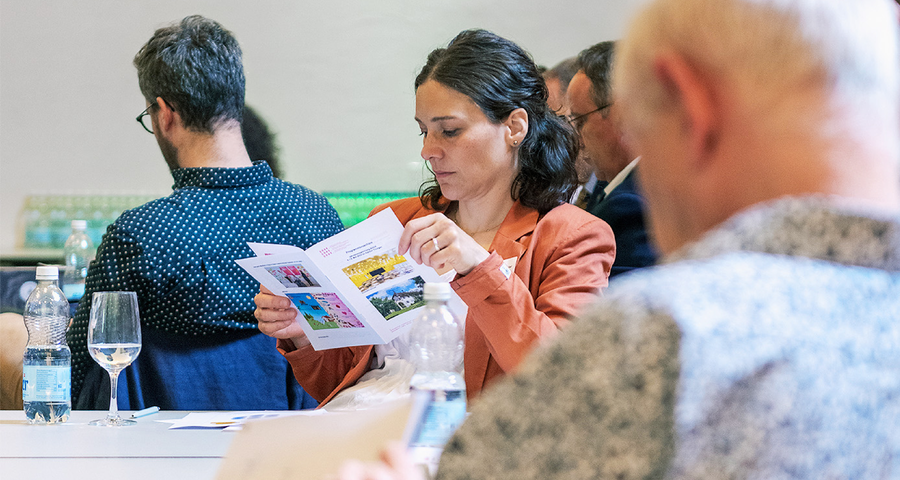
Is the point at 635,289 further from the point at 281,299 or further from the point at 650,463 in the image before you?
the point at 281,299

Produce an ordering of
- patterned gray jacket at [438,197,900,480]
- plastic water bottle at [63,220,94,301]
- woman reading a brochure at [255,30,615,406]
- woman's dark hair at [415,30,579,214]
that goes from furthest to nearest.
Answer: plastic water bottle at [63,220,94,301] → woman's dark hair at [415,30,579,214] → woman reading a brochure at [255,30,615,406] → patterned gray jacket at [438,197,900,480]

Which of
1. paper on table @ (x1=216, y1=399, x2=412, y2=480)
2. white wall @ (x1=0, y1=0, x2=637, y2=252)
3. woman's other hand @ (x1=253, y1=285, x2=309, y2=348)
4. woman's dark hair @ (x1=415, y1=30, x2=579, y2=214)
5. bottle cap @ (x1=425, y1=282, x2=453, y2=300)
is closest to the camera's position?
paper on table @ (x1=216, y1=399, x2=412, y2=480)

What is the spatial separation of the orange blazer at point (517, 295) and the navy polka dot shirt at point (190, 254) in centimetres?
26

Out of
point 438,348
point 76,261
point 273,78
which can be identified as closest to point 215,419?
point 438,348

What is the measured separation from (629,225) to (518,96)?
49 centimetres

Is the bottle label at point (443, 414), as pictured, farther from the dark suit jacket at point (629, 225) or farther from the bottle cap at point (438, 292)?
the dark suit jacket at point (629, 225)

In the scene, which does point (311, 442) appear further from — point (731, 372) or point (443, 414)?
point (443, 414)

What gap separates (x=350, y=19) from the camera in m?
4.15

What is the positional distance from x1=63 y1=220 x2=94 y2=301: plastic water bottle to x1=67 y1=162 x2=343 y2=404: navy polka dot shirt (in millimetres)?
1327

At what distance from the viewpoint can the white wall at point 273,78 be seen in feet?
13.4

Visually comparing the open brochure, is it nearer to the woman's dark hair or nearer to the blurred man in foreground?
the woman's dark hair

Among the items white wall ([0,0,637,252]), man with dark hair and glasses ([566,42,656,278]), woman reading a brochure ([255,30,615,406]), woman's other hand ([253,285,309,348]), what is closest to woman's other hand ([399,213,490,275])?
woman reading a brochure ([255,30,615,406])

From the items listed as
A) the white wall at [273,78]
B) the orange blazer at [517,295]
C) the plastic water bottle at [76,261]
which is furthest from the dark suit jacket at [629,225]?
the plastic water bottle at [76,261]

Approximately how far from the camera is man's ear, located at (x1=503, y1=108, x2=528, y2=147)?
6.34ft
